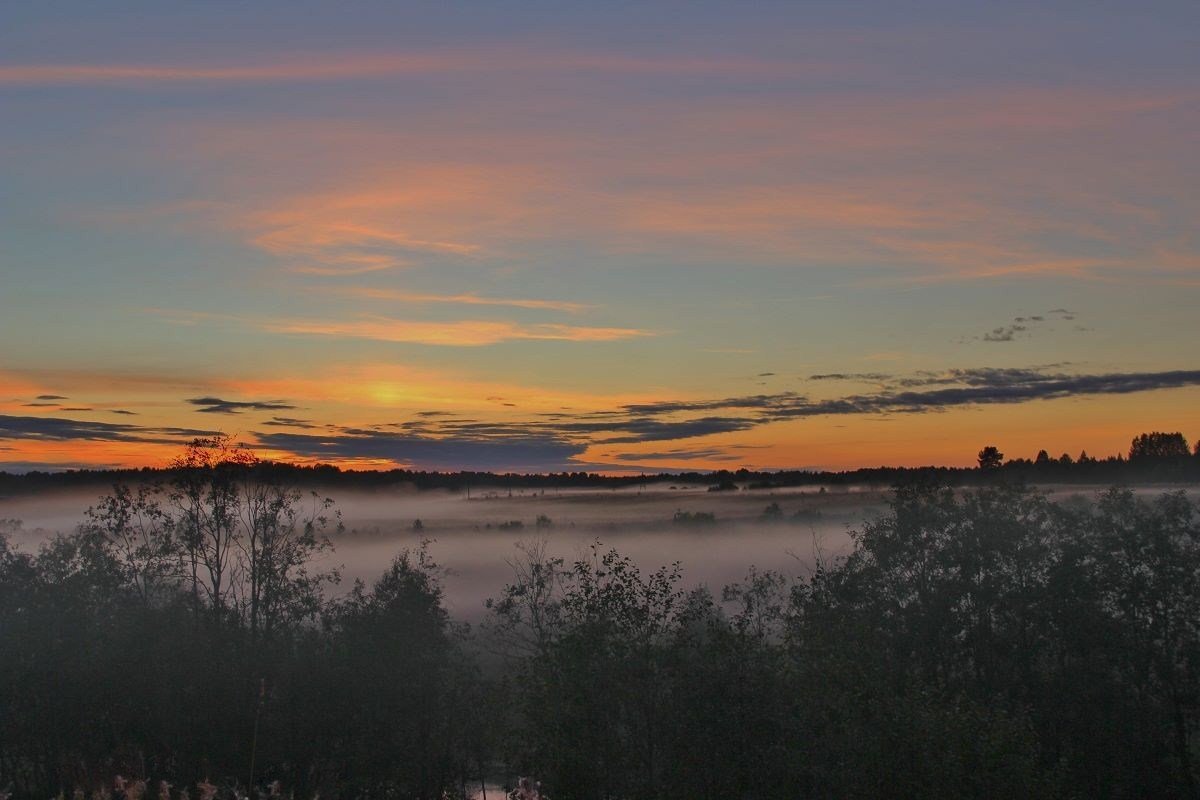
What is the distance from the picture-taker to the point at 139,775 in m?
A: 73.7

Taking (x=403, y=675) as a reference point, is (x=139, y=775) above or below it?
below

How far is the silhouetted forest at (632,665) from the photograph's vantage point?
59.1 metres

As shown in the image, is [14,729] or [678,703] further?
[14,729]

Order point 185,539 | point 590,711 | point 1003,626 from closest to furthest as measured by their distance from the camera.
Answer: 1. point 590,711
2. point 1003,626
3. point 185,539

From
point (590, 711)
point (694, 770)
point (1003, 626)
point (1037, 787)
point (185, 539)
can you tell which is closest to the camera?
point (1037, 787)

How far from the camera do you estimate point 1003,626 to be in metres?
75.1

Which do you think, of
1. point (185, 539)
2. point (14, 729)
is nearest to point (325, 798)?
point (14, 729)

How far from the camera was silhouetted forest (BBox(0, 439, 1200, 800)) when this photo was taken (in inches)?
2328

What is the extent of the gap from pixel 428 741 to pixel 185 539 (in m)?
29.1

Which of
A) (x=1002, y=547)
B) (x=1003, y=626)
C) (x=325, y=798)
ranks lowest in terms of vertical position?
(x=325, y=798)

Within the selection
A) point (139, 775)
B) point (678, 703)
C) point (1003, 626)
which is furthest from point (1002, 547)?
point (139, 775)

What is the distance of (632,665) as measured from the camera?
67.5 m

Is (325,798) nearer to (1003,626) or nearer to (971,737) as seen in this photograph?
(971,737)

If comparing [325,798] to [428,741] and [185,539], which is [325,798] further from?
[185,539]
